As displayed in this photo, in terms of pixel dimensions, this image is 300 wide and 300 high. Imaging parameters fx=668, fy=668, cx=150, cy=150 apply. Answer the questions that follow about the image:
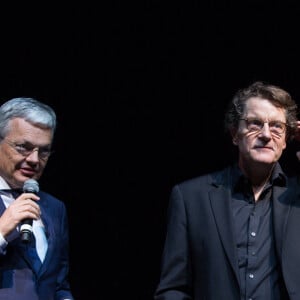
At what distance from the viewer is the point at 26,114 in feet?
8.63

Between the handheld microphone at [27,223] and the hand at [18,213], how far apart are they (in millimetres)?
21

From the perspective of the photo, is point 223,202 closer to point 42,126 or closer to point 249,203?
point 249,203

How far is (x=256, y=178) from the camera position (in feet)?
8.33

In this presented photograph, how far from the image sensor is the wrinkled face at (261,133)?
2.47m

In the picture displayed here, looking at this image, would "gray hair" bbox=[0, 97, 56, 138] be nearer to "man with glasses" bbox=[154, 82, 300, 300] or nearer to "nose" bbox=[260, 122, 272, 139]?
"man with glasses" bbox=[154, 82, 300, 300]

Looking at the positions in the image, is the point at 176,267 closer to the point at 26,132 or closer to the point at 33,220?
the point at 33,220

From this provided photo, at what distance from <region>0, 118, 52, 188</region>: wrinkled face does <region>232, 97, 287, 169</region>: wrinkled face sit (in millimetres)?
785

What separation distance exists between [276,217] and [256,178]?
22cm

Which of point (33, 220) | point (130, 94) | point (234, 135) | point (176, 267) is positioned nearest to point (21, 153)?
point (33, 220)

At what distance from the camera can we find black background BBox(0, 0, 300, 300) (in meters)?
3.88

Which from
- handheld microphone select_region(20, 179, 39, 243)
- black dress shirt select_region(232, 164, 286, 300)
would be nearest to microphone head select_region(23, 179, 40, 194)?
handheld microphone select_region(20, 179, 39, 243)

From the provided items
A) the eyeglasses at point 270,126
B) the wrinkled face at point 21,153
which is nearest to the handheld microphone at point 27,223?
the wrinkled face at point 21,153

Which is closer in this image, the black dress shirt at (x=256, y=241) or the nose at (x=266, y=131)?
the black dress shirt at (x=256, y=241)

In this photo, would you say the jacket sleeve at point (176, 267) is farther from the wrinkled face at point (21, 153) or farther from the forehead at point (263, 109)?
the wrinkled face at point (21, 153)
